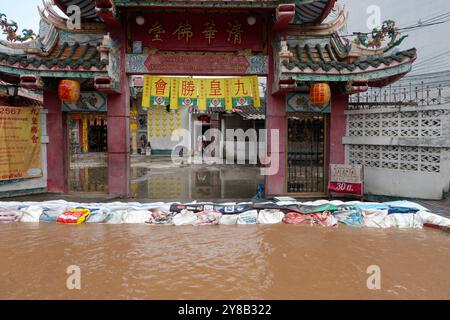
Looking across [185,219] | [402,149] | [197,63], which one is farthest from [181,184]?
[402,149]

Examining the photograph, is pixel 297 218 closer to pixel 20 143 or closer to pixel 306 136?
pixel 306 136

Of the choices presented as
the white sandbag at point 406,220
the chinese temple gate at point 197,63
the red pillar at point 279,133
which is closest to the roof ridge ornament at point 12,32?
the chinese temple gate at point 197,63

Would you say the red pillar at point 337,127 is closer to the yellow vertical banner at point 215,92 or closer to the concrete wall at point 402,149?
the concrete wall at point 402,149

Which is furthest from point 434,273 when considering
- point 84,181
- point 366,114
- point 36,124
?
point 84,181

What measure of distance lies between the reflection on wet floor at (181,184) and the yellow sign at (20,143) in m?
1.37

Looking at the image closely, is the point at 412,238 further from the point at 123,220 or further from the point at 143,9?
the point at 143,9

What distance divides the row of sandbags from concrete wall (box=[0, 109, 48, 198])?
6.83 feet

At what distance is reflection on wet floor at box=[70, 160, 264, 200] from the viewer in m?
10.3

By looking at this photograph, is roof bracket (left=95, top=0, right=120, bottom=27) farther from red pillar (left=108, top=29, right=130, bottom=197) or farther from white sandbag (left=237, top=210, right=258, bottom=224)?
white sandbag (left=237, top=210, right=258, bottom=224)

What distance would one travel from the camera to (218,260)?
486 cm

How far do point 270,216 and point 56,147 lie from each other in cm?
652

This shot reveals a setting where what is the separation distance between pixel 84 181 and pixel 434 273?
11.4 meters

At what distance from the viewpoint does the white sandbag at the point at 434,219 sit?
254 inches
